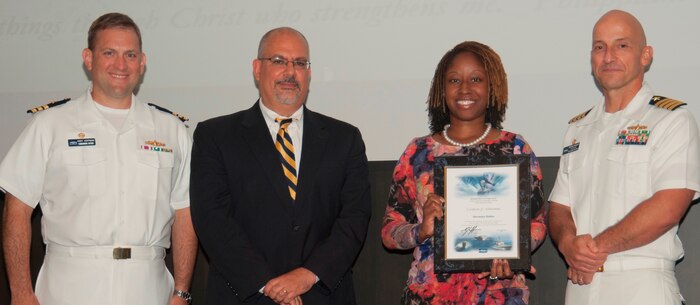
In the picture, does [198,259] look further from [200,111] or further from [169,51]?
[169,51]

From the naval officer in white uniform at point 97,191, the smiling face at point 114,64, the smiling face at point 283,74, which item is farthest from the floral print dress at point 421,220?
the smiling face at point 114,64

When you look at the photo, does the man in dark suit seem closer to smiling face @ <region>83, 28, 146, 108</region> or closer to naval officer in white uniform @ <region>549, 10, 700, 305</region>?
smiling face @ <region>83, 28, 146, 108</region>

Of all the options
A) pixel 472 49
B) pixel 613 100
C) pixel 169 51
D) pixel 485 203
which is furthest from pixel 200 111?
pixel 613 100

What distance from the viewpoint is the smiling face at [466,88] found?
3.91 metres

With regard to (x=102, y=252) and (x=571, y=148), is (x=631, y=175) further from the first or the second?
(x=102, y=252)

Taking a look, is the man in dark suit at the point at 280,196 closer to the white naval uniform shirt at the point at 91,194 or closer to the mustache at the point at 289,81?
the mustache at the point at 289,81

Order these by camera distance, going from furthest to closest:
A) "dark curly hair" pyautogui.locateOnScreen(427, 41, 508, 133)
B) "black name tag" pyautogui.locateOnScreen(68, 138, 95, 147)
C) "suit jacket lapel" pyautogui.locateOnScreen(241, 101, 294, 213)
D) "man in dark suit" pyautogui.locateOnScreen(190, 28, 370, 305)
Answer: "dark curly hair" pyautogui.locateOnScreen(427, 41, 508, 133) → "black name tag" pyautogui.locateOnScreen(68, 138, 95, 147) → "suit jacket lapel" pyautogui.locateOnScreen(241, 101, 294, 213) → "man in dark suit" pyautogui.locateOnScreen(190, 28, 370, 305)

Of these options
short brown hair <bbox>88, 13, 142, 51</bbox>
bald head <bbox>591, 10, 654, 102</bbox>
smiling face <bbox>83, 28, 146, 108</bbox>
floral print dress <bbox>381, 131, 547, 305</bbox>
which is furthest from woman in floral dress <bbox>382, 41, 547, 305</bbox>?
short brown hair <bbox>88, 13, 142, 51</bbox>

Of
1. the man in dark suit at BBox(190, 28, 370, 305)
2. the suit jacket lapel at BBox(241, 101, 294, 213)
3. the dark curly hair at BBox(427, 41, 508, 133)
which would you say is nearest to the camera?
the man in dark suit at BBox(190, 28, 370, 305)

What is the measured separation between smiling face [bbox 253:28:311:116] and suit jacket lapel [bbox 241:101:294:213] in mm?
116

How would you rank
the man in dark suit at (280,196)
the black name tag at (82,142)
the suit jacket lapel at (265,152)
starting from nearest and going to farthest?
the man in dark suit at (280,196)
the suit jacket lapel at (265,152)
the black name tag at (82,142)

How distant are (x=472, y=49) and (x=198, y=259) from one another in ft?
6.88

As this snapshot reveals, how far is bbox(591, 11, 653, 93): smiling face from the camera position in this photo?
3701 mm

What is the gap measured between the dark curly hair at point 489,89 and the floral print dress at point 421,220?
0.14m
